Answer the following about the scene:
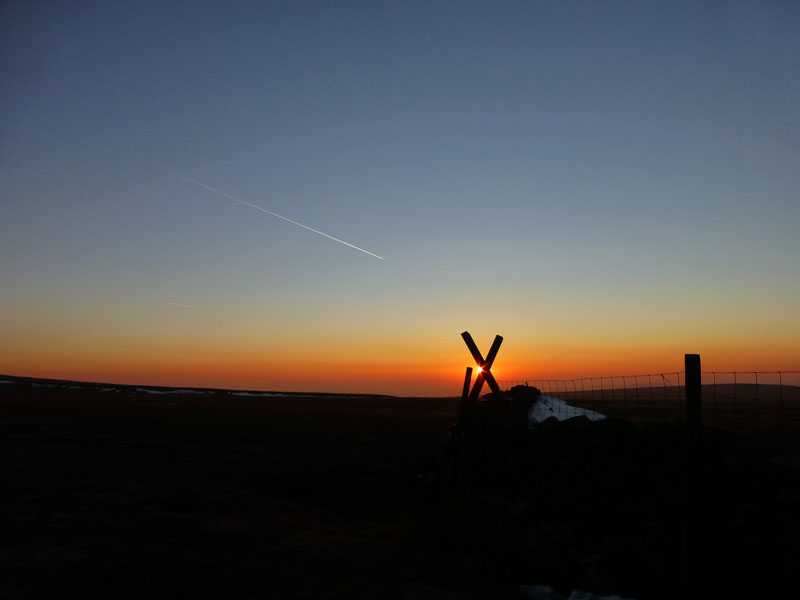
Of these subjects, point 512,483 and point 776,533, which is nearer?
point 776,533

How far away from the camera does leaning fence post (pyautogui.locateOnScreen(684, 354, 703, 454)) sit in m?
7.20

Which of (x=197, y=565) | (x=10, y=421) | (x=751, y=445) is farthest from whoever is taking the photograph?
(x=10, y=421)

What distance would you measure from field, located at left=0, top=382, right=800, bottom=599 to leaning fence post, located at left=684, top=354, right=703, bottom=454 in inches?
26.2

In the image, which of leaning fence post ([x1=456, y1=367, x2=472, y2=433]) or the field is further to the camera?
leaning fence post ([x1=456, y1=367, x2=472, y2=433])

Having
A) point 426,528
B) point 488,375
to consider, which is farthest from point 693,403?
point 488,375

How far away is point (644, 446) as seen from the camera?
8.90 metres

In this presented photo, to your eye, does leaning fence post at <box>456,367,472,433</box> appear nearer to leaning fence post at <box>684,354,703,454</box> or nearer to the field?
the field

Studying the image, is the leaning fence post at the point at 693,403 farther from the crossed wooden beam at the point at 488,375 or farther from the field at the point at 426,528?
the crossed wooden beam at the point at 488,375

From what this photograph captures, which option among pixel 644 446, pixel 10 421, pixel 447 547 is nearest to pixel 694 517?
pixel 644 446

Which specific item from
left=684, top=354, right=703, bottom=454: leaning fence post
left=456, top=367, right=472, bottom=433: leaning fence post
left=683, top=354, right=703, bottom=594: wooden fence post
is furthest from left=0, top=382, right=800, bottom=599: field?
left=456, top=367, right=472, bottom=433: leaning fence post

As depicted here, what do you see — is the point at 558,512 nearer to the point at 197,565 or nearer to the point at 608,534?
the point at 608,534

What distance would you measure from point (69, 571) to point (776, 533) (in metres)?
9.87

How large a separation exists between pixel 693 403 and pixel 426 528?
257 inches

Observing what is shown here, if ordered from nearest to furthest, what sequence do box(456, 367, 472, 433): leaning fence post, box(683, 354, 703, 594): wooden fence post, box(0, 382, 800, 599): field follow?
box(683, 354, 703, 594): wooden fence post
box(0, 382, 800, 599): field
box(456, 367, 472, 433): leaning fence post
